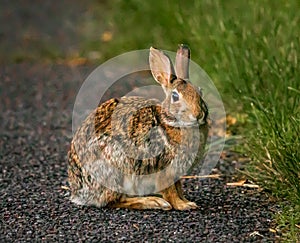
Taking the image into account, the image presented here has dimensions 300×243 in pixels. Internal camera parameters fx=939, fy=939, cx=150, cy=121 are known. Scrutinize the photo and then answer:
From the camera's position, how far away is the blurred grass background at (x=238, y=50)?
5.01 meters

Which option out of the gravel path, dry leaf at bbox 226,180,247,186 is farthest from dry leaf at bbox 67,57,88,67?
dry leaf at bbox 226,180,247,186

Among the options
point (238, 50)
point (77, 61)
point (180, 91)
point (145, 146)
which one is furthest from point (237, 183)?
point (77, 61)

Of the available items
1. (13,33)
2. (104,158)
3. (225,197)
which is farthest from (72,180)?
(13,33)

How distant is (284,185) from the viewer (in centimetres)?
496

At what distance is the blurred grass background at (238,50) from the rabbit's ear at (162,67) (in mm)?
711

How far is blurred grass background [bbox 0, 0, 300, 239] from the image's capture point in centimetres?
501

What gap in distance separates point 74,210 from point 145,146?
54 centimetres

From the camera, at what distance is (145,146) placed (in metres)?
4.68

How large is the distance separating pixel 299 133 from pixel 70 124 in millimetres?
2369

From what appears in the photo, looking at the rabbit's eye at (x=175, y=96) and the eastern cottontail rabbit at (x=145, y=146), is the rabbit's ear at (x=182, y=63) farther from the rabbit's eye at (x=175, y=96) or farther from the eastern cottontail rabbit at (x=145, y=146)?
the rabbit's eye at (x=175, y=96)

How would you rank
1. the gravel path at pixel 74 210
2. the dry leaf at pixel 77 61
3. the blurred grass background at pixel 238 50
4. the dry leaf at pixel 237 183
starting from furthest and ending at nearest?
the dry leaf at pixel 77 61 < the dry leaf at pixel 237 183 < the blurred grass background at pixel 238 50 < the gravel path at pixel 74 210

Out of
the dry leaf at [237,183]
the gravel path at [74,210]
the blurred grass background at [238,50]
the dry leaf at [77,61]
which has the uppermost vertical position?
the blurred grass background at [238,50]

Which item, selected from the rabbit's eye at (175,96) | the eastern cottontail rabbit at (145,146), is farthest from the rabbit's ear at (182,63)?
the rabbit's eye at (175,96)

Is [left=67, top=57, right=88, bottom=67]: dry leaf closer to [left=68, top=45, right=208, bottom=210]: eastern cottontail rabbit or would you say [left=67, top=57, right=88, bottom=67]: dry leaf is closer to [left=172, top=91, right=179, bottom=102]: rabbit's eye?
[left=68, top=45, right=208, bottom=210]: eastern cottontail rabbit
